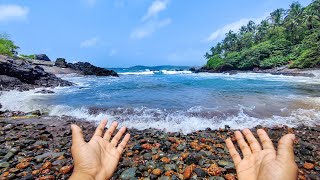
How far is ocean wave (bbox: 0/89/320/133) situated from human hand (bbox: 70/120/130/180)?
189 inches

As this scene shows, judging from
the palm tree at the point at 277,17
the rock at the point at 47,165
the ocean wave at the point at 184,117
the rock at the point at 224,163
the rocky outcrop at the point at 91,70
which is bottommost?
the ocean wave at the point at 184,117

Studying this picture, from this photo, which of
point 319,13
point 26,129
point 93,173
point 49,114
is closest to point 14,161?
point 26,129

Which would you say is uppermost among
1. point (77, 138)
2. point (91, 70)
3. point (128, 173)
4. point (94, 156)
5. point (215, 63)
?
point (215, 63)

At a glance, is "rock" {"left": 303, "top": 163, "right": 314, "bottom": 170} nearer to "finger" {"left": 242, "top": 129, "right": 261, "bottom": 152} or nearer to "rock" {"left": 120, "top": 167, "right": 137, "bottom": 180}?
"finger" {"left": 242, "top": 129, "right": 261, "bottom": 152}

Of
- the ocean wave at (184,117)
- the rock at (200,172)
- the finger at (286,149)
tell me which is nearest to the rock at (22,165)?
the rock at (200,172)

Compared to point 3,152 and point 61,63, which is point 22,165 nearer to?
point 3,152

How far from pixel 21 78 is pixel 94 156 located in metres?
22.8

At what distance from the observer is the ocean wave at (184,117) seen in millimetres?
8500

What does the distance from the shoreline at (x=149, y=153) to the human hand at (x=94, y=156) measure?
1.48 metres

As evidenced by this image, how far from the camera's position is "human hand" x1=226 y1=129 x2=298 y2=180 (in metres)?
2.42

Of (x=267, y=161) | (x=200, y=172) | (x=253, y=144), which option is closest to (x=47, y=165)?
(x=200, y=172)

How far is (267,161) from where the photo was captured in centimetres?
265

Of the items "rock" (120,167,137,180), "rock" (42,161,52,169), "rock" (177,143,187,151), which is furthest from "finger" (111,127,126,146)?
"rock" (177,143,187,151)

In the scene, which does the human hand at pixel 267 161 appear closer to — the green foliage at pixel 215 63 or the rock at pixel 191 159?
the rock at pixel 191 159
